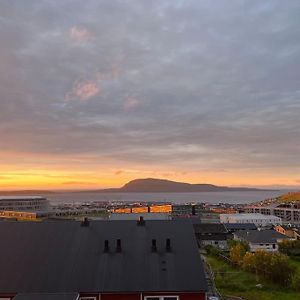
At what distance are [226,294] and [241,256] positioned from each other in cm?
1528

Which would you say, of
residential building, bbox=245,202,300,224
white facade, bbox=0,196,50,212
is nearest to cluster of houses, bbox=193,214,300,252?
residential building, bbox=245,202,300,224

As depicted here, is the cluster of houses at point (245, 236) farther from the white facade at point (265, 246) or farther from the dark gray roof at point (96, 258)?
the dark gray roof at point (96, 258)

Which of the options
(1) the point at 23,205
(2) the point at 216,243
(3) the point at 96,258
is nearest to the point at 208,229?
(2) the point at 216,243

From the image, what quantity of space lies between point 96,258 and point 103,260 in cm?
38

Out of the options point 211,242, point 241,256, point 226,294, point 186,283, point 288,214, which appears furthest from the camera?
point 288,214

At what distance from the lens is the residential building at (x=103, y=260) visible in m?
18.1

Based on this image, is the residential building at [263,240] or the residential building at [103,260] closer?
the residential building at [103,260]

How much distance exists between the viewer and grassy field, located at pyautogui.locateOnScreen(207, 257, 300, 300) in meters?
29.8

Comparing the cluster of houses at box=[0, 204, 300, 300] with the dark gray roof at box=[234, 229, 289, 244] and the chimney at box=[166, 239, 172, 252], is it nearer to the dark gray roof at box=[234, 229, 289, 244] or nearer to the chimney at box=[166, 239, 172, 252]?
the chimney at box=[166, 239, 172, 252]

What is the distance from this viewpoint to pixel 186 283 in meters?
18.2

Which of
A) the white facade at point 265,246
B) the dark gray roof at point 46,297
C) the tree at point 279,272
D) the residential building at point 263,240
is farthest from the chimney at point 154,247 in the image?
the white facade at point 265,246

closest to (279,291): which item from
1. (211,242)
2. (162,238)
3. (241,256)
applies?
(241,256)

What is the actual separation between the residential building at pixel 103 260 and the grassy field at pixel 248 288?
11.5 meters

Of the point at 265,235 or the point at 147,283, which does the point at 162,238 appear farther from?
the point at 265,235
